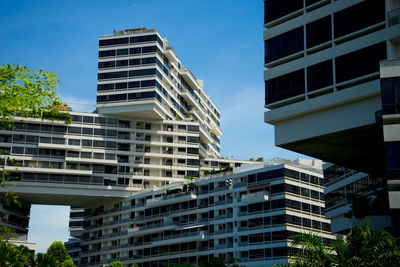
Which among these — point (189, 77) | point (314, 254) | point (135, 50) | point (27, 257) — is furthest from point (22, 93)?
point (189, 77)

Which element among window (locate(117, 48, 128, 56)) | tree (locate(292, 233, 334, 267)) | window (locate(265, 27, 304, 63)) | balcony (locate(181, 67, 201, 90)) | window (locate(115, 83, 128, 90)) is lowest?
tree (locate(292, 233, 334, 267))

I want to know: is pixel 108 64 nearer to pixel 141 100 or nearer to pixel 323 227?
pixel 141 100

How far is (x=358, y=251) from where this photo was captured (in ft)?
107

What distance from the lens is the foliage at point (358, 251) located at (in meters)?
31.3

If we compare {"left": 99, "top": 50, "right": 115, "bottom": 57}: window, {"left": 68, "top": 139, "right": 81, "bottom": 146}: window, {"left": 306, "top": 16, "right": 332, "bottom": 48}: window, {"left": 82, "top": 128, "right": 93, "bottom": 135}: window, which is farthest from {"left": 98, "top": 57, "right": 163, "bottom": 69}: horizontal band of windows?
{"left": 306, "top": 16, "right": 332, "bottom": 48}: window

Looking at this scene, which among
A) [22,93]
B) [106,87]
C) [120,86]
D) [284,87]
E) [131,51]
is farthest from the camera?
[131,51]

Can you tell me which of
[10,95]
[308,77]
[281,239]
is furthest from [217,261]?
[10,95]

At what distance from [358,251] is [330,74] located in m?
16.5

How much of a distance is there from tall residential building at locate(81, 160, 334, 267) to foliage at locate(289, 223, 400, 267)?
54.1m

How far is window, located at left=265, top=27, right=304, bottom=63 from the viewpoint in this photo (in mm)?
47906

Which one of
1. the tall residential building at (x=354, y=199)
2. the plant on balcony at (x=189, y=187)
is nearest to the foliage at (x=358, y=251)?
the tall residential building at (x=354, y=199)

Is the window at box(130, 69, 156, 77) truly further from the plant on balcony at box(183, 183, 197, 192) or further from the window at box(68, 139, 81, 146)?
the plant on balcony at box(183, 183, 197, 192)

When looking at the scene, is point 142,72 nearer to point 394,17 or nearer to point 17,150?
point 17,150

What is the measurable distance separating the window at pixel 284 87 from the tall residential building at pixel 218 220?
145 feet
